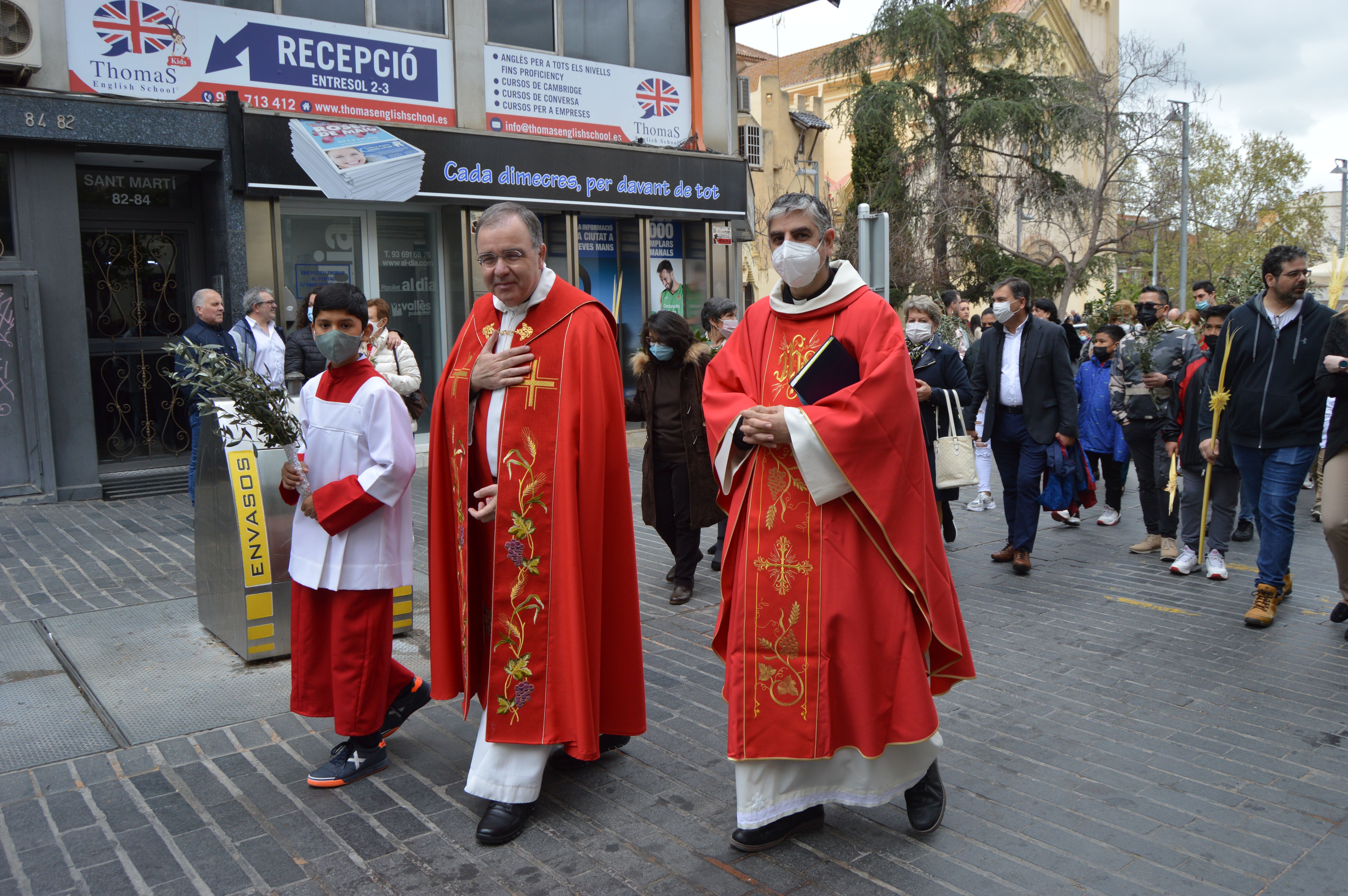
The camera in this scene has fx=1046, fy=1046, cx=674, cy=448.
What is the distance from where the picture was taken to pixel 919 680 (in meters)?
3.30

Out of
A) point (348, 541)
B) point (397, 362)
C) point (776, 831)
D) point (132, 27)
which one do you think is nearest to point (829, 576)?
point (776, 831)

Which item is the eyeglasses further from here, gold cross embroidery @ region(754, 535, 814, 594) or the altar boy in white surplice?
gold cross embroidery @ region(754, 535, 814, 594)

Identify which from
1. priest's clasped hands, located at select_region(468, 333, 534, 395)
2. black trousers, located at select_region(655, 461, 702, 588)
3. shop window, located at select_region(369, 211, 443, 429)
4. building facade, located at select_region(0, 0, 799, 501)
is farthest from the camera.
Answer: shop window, located at select_region(369, 211, 443, 429)

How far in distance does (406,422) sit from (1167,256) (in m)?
47.3

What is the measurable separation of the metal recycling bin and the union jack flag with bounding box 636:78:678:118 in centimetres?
1037

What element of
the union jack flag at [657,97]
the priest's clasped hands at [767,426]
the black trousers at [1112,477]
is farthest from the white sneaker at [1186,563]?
the union jack flag at [657,97]

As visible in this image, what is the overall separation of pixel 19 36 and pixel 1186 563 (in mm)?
10647

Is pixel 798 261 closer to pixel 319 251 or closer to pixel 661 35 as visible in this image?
pixel 319 251

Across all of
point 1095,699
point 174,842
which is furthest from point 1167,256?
point 174,842

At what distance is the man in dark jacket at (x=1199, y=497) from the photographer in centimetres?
723

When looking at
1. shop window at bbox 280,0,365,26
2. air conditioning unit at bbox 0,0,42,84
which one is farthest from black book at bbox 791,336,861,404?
shop window at bbox 280,0,365,26

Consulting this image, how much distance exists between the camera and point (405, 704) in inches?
164

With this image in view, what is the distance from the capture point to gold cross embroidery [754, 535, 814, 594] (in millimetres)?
3363

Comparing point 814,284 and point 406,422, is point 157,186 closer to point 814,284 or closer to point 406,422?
point 406,422
